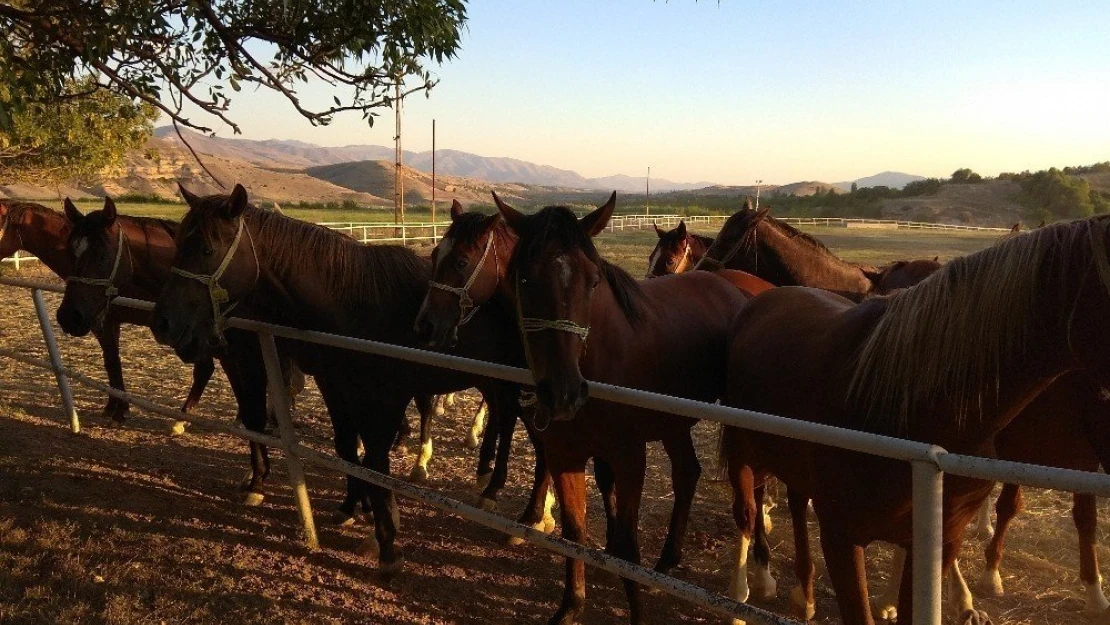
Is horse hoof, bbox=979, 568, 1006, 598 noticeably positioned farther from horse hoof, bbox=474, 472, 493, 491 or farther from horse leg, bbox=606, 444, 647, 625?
horse hoof, bbox=474, 472, 493, 491

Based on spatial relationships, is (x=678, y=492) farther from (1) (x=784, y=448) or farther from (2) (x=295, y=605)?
(2) (x=295, y=605)

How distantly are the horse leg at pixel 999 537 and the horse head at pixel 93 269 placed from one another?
595 cm

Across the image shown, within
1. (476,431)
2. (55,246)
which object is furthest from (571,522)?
(55,246)

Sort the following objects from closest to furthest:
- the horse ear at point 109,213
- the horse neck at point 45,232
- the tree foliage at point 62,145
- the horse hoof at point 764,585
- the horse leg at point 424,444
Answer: the horse hoof at point 764,585 → the horse ear at point 109,213 → the horse leg at point 424,444 → the horse neck at point 45,232 → the tree foliage at point 62,145

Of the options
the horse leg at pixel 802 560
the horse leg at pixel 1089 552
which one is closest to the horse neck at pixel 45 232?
the horse leg at pixel 802 560

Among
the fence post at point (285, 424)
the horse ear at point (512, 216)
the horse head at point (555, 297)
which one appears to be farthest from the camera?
the fence post at point (285, 424)

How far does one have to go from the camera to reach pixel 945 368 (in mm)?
2066

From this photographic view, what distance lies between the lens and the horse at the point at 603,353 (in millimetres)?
2594

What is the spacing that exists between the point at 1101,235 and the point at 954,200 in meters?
71.6

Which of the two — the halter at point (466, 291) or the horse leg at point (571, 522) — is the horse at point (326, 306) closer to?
the halter at point (466, 291)

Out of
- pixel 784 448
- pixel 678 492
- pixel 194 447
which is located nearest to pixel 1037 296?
pixel 784 448

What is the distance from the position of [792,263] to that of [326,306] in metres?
3.97

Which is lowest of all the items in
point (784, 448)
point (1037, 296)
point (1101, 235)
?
point (784, 448)

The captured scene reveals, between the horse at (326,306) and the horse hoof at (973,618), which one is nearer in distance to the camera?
the horse hoof at (973,618)
